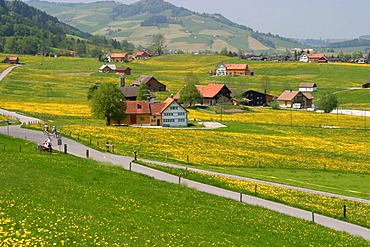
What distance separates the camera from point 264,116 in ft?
402

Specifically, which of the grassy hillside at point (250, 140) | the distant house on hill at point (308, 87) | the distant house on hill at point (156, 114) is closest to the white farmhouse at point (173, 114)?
the distant house on hill at point (156, 114)

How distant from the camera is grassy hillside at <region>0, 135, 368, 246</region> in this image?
68.6 feet

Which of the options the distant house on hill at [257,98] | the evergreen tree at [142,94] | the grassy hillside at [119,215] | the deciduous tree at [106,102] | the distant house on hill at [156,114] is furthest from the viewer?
the distant house on hill at [257,98]

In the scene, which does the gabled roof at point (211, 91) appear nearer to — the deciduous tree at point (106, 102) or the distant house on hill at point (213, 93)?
the distant house on hill at point (213, 93)

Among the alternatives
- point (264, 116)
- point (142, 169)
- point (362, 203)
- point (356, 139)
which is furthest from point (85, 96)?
point (362, 203)

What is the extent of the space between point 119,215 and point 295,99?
141765 mm

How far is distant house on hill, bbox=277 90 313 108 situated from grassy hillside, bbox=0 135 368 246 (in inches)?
5063

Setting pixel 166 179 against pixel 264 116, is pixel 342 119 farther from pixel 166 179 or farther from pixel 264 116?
pixel 166 179

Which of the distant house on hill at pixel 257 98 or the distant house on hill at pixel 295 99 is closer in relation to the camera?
the distant house on hill at pixel 257 98

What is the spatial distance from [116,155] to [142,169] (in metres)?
8.51

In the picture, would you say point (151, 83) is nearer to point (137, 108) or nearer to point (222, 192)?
point (137, 108)

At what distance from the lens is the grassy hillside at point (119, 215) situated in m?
20.9

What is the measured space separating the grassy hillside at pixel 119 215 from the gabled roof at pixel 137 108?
57576 millimetres

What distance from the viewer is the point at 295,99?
160875mm
